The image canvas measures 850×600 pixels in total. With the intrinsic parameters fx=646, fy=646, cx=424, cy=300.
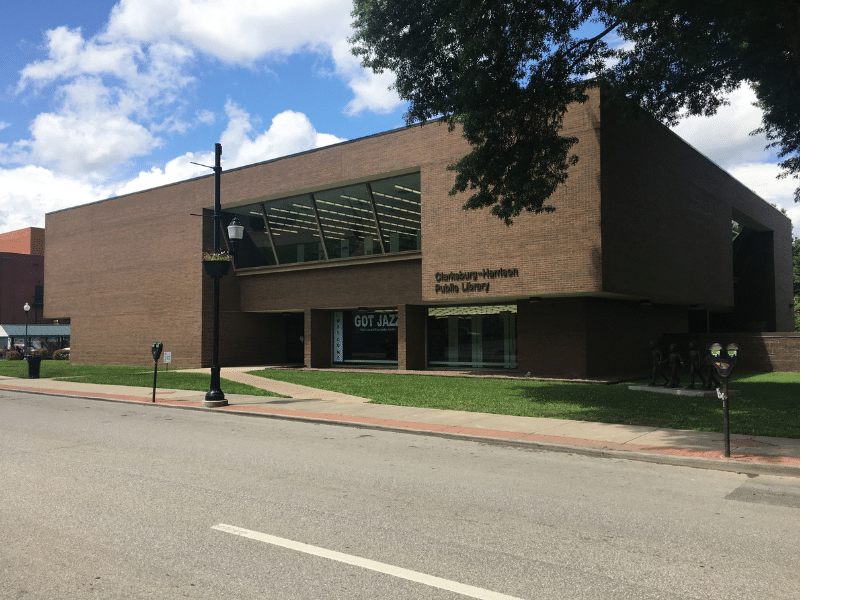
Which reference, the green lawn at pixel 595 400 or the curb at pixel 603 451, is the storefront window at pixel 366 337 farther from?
the curb at pixel 603 451

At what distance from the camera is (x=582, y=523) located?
5.75m

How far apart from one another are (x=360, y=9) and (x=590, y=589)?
13.7m

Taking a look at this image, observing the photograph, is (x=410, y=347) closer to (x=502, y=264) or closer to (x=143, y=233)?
(x=502, y=264)

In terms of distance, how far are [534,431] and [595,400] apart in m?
4.87

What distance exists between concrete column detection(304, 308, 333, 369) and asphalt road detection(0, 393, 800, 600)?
19.2 metres

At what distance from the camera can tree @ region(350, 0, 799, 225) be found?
13.2m

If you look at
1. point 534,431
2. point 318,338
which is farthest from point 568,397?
point 318,338

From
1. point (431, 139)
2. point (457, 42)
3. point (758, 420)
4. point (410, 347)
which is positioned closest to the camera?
point (758, 420)

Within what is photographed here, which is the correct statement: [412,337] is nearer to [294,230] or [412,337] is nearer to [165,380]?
[294,230]

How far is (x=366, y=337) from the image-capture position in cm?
2916

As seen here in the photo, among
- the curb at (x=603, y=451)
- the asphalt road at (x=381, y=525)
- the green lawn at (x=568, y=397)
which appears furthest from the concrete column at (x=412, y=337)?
the asphalt road at (x=381, y=525)

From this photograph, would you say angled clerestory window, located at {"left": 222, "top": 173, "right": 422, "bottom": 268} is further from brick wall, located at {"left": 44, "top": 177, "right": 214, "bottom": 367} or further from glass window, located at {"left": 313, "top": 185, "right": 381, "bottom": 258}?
brick wall, located at {"left": 44, "top": 177, "right": 214, "bottom": 367}

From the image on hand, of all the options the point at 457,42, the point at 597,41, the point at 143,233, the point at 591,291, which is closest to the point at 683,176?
the point at 591,291

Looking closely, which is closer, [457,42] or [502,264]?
[457,42]
